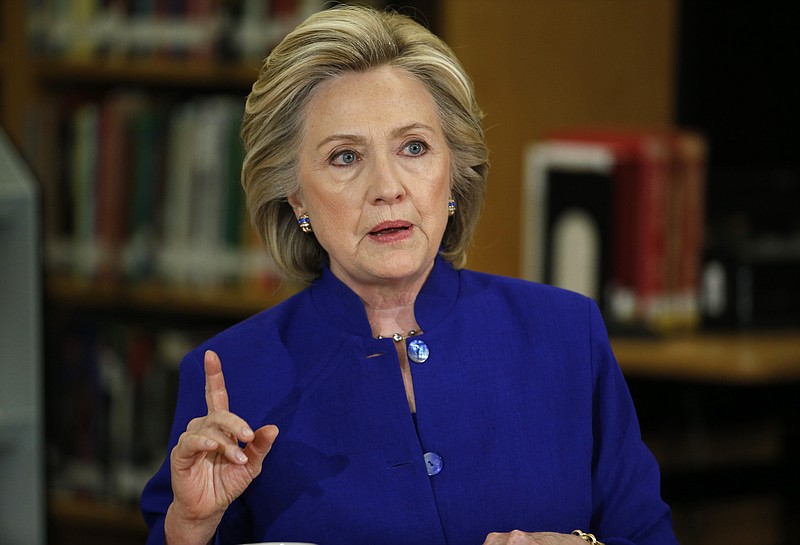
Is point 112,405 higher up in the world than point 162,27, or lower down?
lower down

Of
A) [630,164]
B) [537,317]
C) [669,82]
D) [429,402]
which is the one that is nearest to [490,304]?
[537,317]

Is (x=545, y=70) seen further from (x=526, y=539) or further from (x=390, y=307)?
(x=526, y=539)

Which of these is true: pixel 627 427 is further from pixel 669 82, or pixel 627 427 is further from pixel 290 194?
pixel 669 82

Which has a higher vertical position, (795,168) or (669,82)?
(669,82)

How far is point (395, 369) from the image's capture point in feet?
5.23

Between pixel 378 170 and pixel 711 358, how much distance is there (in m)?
1.72

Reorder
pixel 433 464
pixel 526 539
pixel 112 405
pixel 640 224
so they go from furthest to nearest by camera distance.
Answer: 1. pixel 112 405
2. pixel 640 224
3. pixel 433 464
4. pixel 526 539

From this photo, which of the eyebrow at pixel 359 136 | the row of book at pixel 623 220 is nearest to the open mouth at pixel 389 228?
the eyebrow at pixel 359 136

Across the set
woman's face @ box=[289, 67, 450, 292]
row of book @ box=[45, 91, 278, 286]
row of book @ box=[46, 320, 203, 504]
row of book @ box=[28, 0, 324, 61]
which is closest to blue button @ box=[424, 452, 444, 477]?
woman's face @ box=[289, 67, 450, 292]

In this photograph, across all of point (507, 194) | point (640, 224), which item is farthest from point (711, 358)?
point (507, 194)

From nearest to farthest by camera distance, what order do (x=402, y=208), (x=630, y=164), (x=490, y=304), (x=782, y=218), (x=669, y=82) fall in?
(x=402, y=208)
(x=490, y=304)
(x=630, y=164)
(x=782, y=218)
(x=669, y=82)

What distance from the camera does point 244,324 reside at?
1.67 metres

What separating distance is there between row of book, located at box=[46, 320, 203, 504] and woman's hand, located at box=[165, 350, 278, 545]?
2157 mm

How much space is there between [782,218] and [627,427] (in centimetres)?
209
